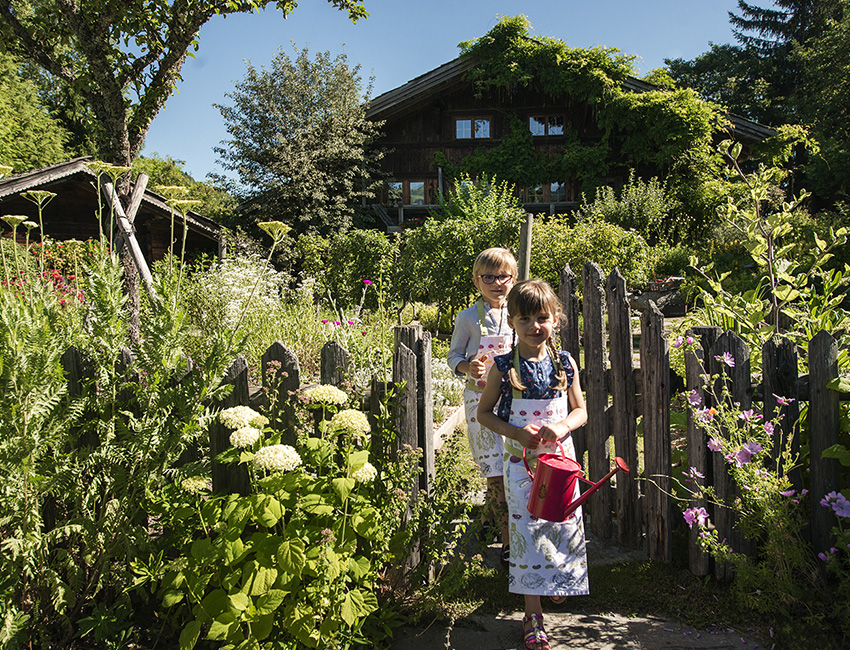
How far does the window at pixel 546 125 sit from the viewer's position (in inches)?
688

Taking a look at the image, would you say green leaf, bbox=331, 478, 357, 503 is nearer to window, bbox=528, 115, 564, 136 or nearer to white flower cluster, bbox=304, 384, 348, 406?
white flower cluster, bbox=304, 384, 348, 406

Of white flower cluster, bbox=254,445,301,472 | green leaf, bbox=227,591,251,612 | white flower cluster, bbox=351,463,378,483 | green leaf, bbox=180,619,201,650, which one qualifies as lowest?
green leaf, bbox=180,619,201,650

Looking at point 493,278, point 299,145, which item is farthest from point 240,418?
point 299,145

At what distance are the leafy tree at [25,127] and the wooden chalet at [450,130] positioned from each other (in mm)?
13372

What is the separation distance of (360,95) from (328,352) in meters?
17.4

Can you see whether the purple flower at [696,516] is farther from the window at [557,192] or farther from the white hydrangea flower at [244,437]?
the window at [557,192]

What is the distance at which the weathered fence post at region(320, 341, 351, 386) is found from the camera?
232 cm

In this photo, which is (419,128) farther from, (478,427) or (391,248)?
(478,427)

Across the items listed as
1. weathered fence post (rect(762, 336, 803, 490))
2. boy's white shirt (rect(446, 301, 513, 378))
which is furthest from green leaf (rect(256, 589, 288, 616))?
weathered fence post (rect(762, 336, 803, 490))

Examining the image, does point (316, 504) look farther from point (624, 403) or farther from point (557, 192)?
point (557, 192)

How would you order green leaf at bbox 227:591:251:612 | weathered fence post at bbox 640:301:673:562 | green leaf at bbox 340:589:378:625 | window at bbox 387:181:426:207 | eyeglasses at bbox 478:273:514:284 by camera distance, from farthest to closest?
window at bbox 387:181:426:207 → eyeglasses at bbox 478:273:514:284 → weathered fence post at bbox 640:301:673:562 → green leaf at bbox 340:589:378:625 → green leaf at bbox 227:591:251:612

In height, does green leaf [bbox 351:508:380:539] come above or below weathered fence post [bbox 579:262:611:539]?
below

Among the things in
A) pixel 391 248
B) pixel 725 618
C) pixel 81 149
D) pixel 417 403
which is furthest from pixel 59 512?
pixel 81 149

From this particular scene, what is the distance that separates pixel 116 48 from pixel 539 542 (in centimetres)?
466
